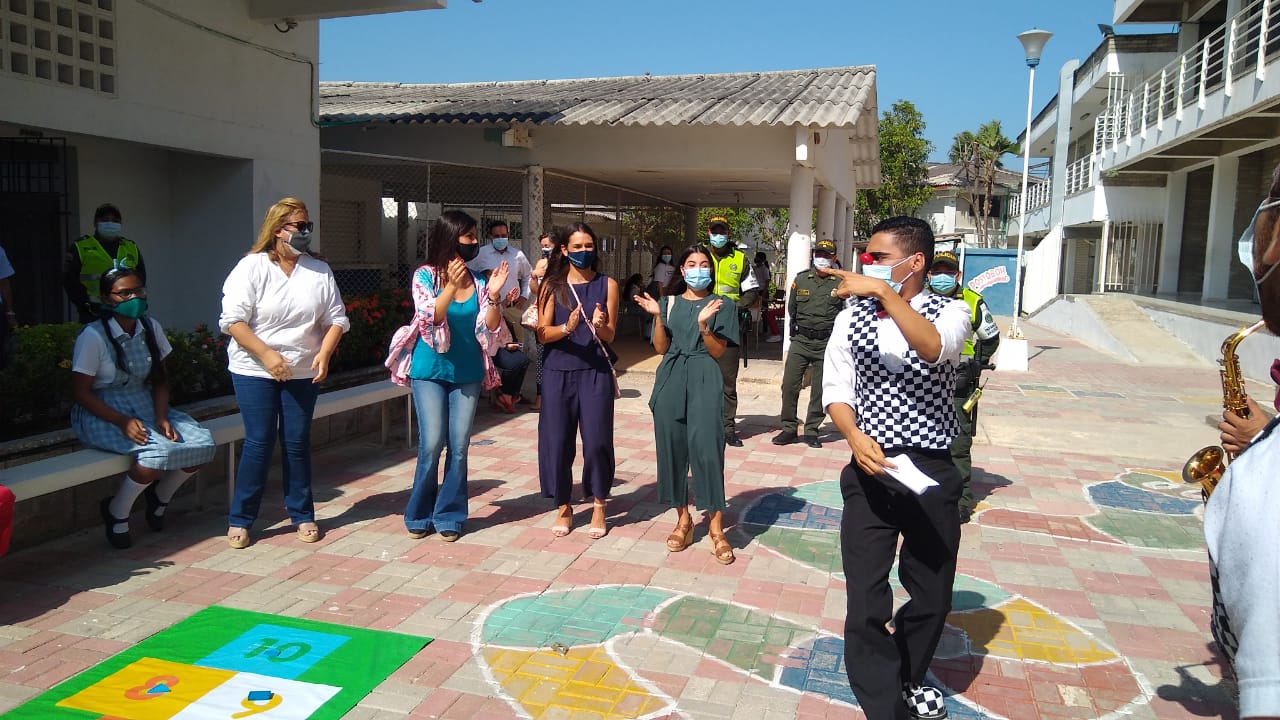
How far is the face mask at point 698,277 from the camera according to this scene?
4.96 m

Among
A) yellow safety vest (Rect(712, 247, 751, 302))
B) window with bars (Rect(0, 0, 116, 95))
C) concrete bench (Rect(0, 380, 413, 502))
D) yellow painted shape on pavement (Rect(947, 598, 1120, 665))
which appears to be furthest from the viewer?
yellow safety vest (Rect(712, 247, 751, 302))

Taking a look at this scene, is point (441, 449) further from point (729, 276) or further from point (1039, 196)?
point (1039, 196)

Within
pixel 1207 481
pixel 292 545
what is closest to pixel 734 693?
pixel 1207 481

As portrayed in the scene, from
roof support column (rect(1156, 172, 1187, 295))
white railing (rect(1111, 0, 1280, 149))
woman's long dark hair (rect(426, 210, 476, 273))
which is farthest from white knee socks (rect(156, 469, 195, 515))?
roof support column (rect(1156, 172, 1187, 295))

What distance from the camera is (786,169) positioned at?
1091 centimetres

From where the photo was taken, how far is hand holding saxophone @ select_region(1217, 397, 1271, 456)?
8.12ft

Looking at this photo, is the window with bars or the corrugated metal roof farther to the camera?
the corrugated metal roof

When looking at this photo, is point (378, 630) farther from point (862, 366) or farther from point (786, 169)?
point (786, 169)

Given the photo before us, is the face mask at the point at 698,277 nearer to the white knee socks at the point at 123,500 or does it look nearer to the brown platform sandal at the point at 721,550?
the brown platform sandal at the point at 721,550

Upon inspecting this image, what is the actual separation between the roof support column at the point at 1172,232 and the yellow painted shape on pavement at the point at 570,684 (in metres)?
23.6

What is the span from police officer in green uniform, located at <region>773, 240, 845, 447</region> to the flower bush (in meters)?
3.76

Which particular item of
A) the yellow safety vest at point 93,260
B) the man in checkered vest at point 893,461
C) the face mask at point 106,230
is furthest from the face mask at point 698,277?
the face mask at point 106,230

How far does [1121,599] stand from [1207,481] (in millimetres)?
1707

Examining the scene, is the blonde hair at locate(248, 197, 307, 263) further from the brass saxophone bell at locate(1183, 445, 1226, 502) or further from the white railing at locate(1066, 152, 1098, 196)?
the white railing at locate(1066, 152, 1098, 196)
